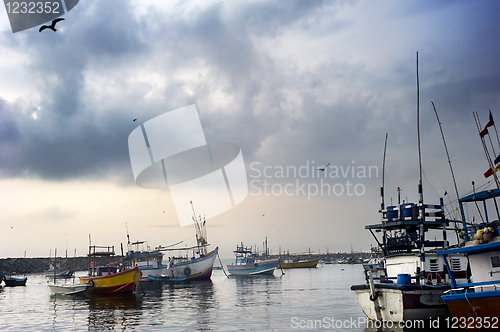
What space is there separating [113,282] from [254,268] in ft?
161

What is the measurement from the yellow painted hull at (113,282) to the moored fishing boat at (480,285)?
33.4 m

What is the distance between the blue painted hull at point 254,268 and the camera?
290ft

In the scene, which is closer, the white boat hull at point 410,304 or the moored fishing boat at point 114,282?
Result: the white boat hull at point 410,304

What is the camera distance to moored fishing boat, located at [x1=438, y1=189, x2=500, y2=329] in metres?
15.7

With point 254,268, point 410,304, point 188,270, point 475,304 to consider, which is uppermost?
point 475,304

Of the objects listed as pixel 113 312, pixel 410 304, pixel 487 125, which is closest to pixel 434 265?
pixel 410 304

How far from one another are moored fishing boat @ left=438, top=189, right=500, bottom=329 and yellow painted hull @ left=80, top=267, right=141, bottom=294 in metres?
33.4

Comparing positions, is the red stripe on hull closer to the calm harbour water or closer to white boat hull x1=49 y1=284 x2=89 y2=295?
the calm harbour water

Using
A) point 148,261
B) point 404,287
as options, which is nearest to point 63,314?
point 404,287

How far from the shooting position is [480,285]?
1683cm

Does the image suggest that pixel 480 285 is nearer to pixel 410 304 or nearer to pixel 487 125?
pixel 410 304

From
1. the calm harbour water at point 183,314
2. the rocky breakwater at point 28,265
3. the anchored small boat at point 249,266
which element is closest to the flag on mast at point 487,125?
the calm harbour water at point 183,314

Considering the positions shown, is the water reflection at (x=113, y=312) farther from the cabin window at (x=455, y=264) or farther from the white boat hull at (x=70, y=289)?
the cabin window at (x=455, y=264)

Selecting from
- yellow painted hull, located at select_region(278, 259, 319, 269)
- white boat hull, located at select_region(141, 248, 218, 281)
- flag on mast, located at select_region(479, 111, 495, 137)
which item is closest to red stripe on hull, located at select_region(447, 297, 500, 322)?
flag on mast, located at select_region(479, 111, 495, 137)
